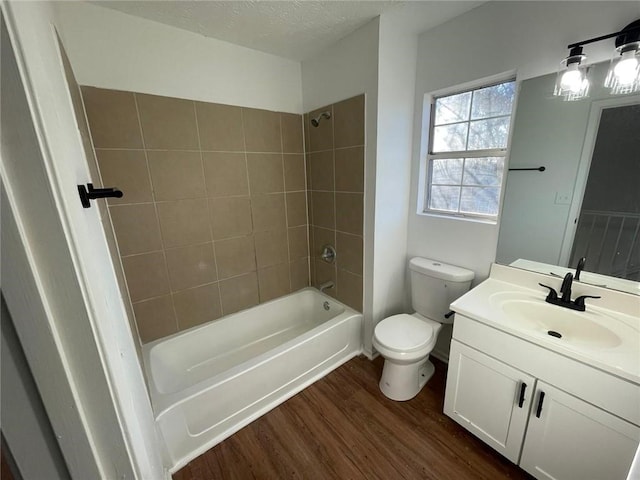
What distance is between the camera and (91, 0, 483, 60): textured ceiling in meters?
1.34

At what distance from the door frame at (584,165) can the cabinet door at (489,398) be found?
0.68 m

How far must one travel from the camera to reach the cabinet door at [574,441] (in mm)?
931

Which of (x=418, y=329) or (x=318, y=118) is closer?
(x=418, y=329)

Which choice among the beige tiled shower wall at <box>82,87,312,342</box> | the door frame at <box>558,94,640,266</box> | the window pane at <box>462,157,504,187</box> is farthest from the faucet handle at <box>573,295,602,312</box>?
the beige tiled shower wall at <box>82,87,312,342</box>

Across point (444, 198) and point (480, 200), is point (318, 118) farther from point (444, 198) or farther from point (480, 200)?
point (480, 200)

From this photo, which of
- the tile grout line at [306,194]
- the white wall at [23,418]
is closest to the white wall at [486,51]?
the tile grout line at [306,194]

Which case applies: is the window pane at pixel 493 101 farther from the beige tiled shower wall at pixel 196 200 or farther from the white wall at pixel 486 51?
the beige tiled shower wall at pixel 196 200

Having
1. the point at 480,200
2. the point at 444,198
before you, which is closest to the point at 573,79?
the point at 480,200

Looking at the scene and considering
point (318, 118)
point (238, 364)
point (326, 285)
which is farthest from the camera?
point (326, 285)

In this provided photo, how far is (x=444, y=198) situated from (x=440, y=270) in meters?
0.54

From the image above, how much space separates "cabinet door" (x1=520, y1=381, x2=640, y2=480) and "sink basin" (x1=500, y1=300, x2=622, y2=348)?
26cm

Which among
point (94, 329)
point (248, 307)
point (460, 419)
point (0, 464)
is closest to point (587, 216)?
point (460, 419)

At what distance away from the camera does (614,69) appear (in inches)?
43.6

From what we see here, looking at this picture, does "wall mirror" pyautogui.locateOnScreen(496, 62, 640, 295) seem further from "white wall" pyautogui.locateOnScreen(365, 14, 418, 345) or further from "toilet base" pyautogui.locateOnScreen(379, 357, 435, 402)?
"toilet base" pyautogui.locateOnScreen(379, 357, 435, 402)
